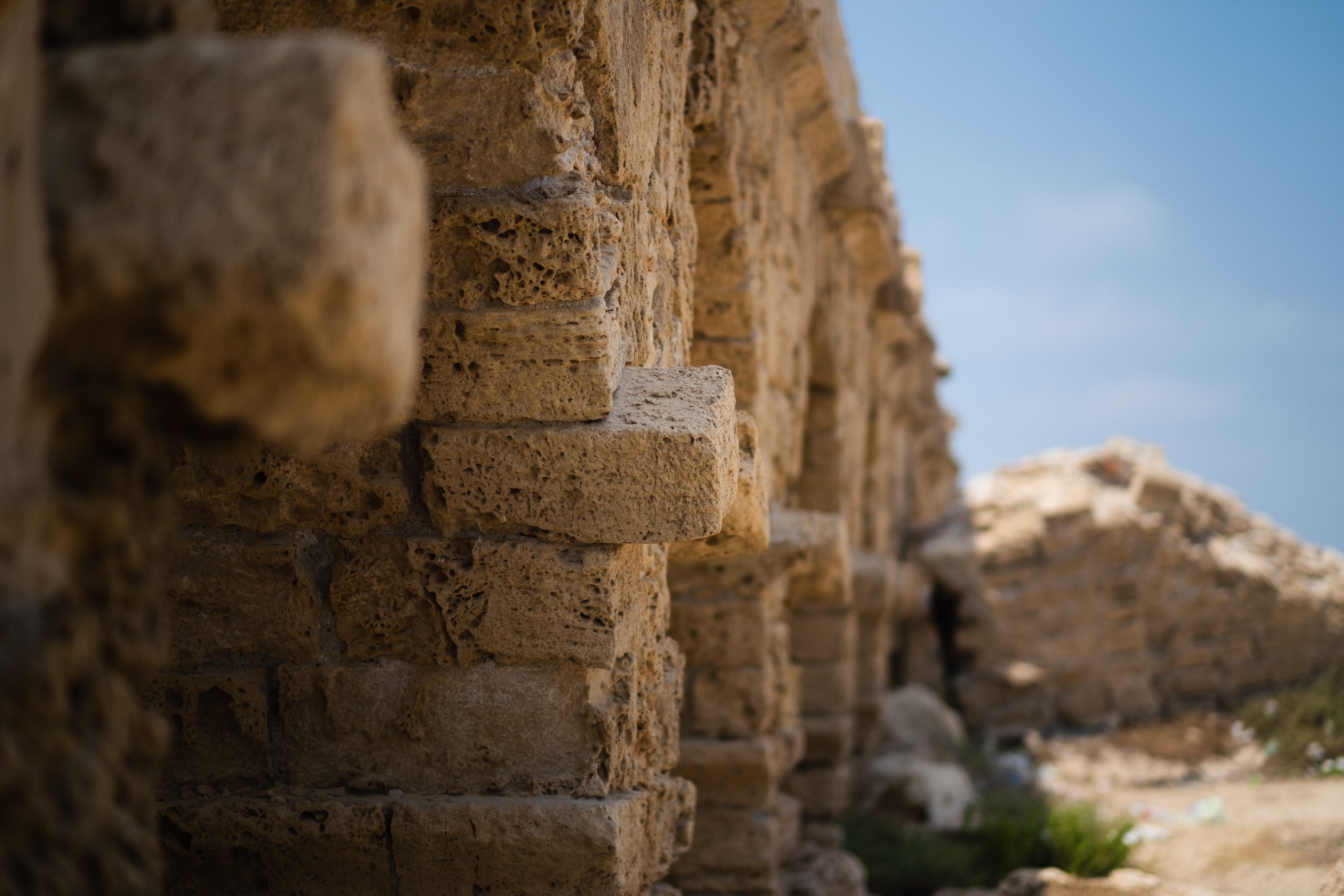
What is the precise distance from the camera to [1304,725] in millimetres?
9789

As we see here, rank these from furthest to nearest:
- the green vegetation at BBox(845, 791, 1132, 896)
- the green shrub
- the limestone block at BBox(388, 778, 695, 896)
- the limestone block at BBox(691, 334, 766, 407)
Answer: the green vegetation at BBox(845, 791, 1132, 896)
the green shrub
the limestone block at BBox(691, 334, 766, 407)
the limestone block at BBox(388, 778, 695, 896)

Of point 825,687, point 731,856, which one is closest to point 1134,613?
point 825,687

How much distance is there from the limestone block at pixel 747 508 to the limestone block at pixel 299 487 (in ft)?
2.95

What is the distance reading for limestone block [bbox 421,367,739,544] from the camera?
8.43ft

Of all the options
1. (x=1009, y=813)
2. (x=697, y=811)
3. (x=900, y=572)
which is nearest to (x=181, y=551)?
(x=697, y=811)

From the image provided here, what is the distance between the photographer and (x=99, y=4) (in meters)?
1.39

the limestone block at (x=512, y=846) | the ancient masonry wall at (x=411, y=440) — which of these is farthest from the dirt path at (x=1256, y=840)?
the limestone block at (x=512, y=846)

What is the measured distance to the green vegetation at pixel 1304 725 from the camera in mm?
9156

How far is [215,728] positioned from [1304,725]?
9655 millimetres

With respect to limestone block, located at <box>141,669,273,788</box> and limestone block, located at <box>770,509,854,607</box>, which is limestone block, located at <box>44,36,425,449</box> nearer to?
limestone block, located at <box>141,669,273,788</box>

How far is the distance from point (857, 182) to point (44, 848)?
6484 mm

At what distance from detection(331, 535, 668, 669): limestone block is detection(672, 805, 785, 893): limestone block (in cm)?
246

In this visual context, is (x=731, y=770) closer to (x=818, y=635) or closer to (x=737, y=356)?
(x=737, y=356)

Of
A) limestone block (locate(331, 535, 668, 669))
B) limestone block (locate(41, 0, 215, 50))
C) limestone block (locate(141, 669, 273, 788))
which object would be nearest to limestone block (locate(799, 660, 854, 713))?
limestone block (locate(331, 535, 668, 669))
